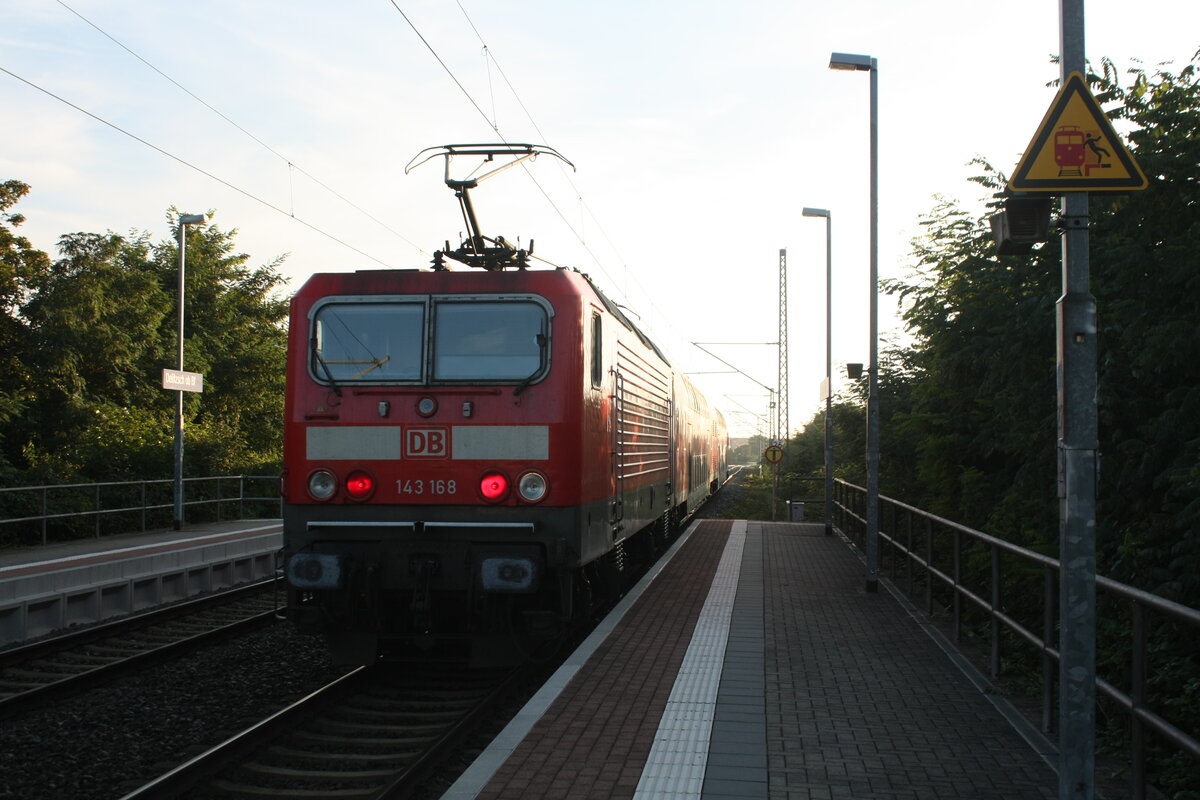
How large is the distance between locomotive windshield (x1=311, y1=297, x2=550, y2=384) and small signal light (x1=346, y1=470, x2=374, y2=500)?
722mm

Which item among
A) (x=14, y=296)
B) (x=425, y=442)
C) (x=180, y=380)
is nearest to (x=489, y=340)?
(x=425, y=442)

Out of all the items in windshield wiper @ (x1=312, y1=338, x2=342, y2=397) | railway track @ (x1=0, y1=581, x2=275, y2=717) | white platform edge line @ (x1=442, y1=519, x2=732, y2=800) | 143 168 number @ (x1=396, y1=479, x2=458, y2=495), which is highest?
windshield wiper @ (x1=312, y1=338, x2=342, y2=397)

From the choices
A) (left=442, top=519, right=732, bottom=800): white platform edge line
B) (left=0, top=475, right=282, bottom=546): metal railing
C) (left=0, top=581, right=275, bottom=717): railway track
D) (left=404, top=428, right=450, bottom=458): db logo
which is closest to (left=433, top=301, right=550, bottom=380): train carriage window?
(left=404, top=428, right=450, bottom=458): db logo

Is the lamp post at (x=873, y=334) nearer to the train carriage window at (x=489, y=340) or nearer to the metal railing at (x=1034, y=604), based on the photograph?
the metal railing at (x=1034, y=604)

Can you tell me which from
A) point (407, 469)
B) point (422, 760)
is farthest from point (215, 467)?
point (422, 760)

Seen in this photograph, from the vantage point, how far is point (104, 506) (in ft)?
63.4

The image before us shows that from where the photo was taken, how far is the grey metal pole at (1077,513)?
453 cm

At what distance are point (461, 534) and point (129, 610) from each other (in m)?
6.14

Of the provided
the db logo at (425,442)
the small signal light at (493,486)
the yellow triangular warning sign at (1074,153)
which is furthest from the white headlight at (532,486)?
the yellow triangular warning sign at (1074,153)

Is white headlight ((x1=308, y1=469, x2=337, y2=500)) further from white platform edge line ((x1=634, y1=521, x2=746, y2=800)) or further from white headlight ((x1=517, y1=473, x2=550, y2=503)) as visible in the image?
white platform edge line ((x1=634, y1=521, x2=746, y2=800))

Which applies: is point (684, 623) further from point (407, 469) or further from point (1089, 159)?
point (1089, 159)

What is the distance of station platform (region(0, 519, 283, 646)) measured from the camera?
417 inches

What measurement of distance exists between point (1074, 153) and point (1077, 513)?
1594mm

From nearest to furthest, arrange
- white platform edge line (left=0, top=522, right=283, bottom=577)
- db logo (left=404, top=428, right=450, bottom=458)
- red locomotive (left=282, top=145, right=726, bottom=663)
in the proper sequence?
1. red locomotive (left=282, top=145, right=726, bottom=663)
2. db logo (left=404, top=428, right=450, bottom=458)
3. white platform edge line (left=0, top=522, right=283, bottom=577)
